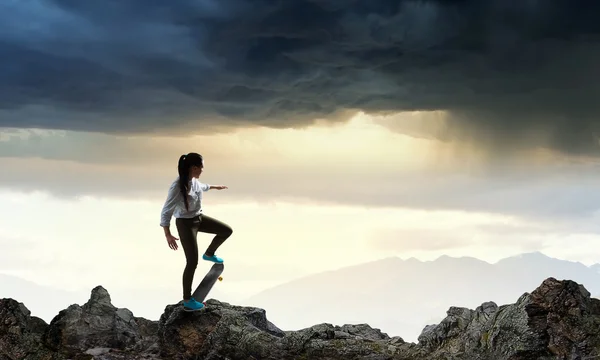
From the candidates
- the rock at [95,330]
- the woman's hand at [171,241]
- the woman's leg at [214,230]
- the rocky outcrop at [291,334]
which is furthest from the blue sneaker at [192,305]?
the rock at [95,330]

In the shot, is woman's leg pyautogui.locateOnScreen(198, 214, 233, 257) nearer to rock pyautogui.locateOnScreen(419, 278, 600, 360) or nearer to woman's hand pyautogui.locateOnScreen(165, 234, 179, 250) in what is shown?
woman's hand pyautogui.locateOnScreen(165, 234, 179, 250)

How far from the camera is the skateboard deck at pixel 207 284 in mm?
24453

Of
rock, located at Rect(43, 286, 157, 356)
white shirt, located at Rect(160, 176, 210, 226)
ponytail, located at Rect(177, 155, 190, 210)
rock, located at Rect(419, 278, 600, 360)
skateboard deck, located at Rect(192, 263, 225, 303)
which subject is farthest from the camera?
rock, located at Rect(43, 286, 157, 356)

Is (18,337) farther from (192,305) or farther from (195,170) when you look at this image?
(195,170)

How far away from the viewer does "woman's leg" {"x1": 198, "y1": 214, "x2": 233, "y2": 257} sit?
2322 centimetres

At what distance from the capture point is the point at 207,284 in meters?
24.5

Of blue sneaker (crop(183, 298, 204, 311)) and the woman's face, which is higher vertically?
the woman's face

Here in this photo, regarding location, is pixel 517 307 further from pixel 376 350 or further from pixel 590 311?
pixel 376 350

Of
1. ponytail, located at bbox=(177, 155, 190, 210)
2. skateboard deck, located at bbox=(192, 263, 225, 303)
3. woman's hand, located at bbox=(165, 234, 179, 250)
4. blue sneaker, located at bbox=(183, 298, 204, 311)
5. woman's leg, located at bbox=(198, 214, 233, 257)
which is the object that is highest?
ponytail, located at bbox=(177, 155, 190, 210)

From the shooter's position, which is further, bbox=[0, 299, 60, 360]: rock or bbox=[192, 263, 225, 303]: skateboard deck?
bbox=[0, 299, 60, 360]: rock

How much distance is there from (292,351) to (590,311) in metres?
10.2

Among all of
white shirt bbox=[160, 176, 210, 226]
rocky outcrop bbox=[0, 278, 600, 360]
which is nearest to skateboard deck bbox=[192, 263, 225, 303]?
rocky outcrop bbox=[0, 278, 600, 360]

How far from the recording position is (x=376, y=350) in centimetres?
2242

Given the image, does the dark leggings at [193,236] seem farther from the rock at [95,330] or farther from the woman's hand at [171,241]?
the rock at [95,330]
